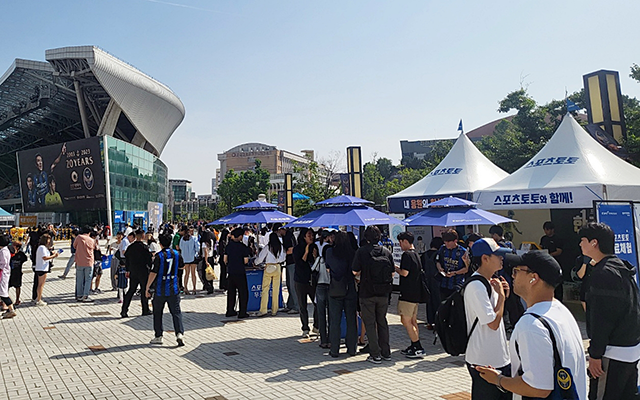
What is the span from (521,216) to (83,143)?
46.7 metres

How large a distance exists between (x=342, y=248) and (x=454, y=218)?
282 centimetres

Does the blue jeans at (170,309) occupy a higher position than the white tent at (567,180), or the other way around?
the white tent at (567,180)

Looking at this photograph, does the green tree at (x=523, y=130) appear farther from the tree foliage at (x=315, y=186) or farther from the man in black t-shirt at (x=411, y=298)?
the man in black t-shirt at (x=411, y=298)

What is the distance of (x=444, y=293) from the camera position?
23.8ft

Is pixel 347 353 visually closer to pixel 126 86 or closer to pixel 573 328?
pixel 573 328

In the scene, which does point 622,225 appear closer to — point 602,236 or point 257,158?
point 602,236

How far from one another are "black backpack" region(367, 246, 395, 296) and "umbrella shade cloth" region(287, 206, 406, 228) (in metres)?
1.26

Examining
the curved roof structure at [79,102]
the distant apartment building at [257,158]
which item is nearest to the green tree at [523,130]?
the curved roof structure at [79,102]

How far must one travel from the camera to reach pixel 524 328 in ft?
6.89

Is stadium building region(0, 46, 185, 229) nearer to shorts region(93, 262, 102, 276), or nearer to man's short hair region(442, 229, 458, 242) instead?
shorts region(93, 262, 102, 276)

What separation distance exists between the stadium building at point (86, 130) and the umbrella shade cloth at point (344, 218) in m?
43.0

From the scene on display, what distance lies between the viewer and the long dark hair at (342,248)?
21.6 ft

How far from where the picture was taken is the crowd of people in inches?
85.0

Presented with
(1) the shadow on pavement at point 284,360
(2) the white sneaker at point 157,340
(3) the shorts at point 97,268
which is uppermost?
(3) the shorts at point 97,268
